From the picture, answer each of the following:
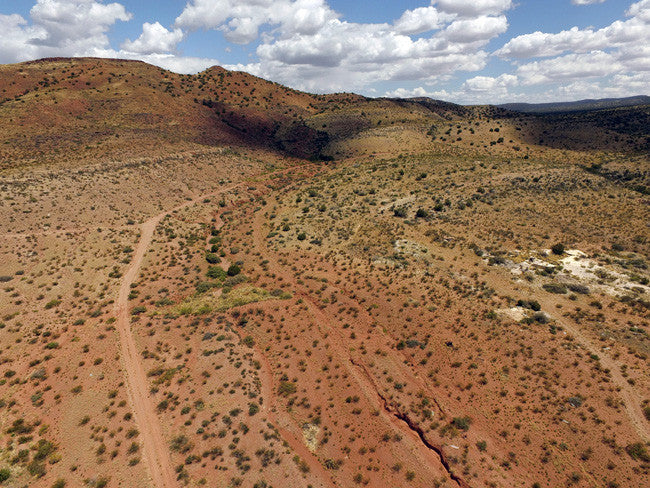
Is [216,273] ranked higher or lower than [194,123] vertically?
lower

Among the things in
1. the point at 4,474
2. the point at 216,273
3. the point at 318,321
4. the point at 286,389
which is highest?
the point at 216,273

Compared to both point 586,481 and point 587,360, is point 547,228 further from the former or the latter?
point 586,481

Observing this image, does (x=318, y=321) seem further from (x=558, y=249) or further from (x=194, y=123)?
(x=194, y=123)

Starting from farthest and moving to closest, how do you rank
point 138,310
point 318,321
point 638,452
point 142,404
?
1. point 138,310
2. point 318,321
3. point 142,404
4. point 638,452

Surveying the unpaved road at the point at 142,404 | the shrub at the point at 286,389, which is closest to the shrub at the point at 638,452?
the shrub at the point at 286,389

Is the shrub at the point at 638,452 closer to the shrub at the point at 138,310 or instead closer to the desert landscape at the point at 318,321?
the desert landscape at the point at 318,321

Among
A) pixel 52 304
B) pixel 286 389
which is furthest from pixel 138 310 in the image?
pixel 286 389

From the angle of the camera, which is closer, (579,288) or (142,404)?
(142,404)

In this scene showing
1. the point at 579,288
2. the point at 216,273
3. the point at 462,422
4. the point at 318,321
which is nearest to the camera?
the point at 462,422
